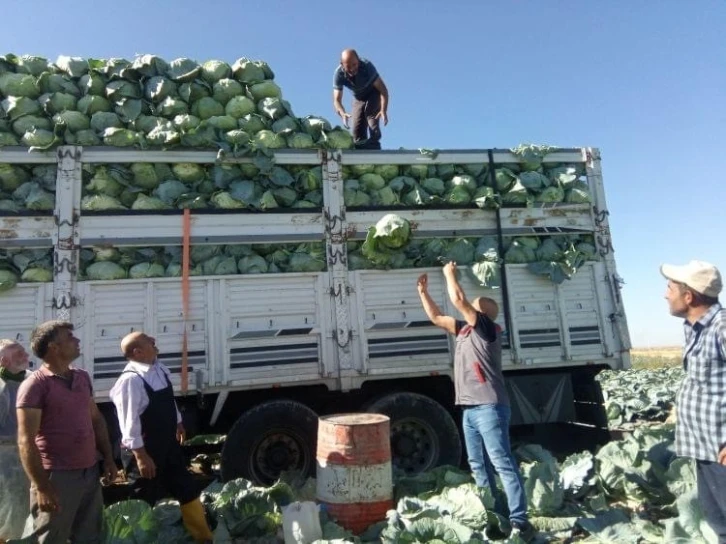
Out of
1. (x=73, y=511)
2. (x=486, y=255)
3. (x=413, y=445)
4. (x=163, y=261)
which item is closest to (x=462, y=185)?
(x=486, y=255)

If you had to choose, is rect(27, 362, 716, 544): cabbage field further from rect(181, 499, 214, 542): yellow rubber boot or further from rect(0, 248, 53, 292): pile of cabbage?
rect(0, 248, 53, 292): pile of cabbage

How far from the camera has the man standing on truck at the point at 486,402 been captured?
3.84m

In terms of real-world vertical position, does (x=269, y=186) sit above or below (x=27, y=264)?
above

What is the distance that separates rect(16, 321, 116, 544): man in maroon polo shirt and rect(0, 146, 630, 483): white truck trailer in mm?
1655

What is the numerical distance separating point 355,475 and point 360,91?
4905mm

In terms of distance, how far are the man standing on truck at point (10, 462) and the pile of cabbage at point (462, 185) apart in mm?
3258

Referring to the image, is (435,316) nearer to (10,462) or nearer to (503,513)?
(503,513)

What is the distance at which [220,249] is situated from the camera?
545 centimetres

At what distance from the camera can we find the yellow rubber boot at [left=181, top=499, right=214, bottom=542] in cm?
387

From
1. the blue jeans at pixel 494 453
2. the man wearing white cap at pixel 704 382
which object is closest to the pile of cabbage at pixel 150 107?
the blue jeans at pixel 494 453

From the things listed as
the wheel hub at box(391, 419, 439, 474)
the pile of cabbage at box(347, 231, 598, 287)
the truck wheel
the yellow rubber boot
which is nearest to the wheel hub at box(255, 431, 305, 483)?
the truck wheel

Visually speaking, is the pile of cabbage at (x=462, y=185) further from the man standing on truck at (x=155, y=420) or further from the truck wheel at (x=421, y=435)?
the man standing on truck at (x=155, y=420)

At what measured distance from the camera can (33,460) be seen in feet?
9.99

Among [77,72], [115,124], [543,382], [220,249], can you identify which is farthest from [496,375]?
[77,72]
